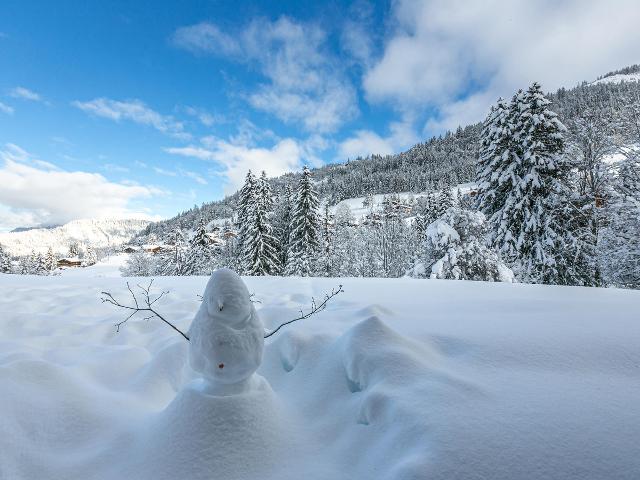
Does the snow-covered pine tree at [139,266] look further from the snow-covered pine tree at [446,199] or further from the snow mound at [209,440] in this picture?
the snow mound at [209,440]

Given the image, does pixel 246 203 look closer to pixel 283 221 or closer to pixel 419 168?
pixel 283 221

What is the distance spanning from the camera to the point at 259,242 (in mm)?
24500

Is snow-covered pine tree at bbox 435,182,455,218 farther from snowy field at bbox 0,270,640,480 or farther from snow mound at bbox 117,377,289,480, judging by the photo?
snow mound at bbox 117,377,289,480

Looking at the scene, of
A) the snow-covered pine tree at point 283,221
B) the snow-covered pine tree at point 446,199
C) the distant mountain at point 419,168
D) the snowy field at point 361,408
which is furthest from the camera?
the distant mountain at point 419,168

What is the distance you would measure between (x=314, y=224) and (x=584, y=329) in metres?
23.5

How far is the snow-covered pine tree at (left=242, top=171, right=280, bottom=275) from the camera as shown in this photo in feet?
79.4

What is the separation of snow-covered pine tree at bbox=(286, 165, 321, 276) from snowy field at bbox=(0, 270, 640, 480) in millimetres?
21853

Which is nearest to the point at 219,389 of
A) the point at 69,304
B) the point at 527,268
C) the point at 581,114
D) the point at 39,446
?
the point at 39,446

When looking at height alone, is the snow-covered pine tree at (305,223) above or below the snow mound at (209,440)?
above

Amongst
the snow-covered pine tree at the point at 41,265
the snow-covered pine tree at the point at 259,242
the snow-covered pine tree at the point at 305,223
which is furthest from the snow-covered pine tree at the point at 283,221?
the snow-covered pine tree at the point at 41,265

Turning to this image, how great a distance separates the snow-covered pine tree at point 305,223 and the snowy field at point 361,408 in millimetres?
21853

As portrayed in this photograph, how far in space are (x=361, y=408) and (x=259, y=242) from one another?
22.8 m

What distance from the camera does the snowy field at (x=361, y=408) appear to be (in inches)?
67.9

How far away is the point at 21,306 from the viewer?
567 cm
